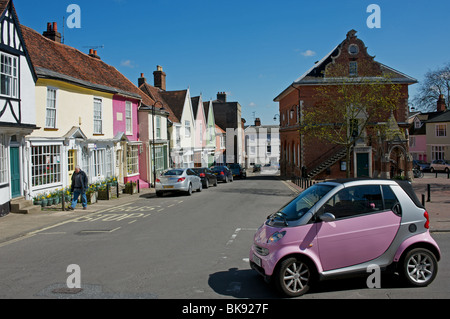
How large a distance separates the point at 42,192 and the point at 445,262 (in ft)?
50.0

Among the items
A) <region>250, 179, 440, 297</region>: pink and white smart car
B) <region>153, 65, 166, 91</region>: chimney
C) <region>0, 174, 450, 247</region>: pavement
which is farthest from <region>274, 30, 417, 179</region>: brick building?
<region>250, 179, 440, 297</region>: pink and white smart car

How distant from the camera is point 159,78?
43.5 meters

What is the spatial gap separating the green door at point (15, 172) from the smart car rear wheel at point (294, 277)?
41.8ft

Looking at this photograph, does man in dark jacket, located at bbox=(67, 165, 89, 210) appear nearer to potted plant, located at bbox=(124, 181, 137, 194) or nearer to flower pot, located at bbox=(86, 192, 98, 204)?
flower pot, located at bbox=(86, 192, 98, 204)

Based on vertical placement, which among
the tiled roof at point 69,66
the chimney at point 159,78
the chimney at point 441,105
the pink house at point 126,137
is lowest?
the pink house at point 126,137

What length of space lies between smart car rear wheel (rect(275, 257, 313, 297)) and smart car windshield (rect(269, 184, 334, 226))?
24.7 inches

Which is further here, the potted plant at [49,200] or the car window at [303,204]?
the potted plant at [49,200]

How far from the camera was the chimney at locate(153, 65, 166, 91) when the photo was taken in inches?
1710

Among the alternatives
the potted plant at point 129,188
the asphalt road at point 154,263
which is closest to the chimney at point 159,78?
the potted plant at point 129,188

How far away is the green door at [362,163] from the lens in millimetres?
35781

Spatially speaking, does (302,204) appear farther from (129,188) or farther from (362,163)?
(362,163)

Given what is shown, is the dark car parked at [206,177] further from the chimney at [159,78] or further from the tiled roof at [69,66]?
the chimney at [159,78]

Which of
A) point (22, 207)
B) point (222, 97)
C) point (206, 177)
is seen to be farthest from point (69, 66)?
point (222, 97)

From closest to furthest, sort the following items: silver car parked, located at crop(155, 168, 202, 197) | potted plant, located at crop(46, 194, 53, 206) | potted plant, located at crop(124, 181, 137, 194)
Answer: potted plant, located at crop(46, 194, 53, 206) → silver car parked, located at crop(155, 168, 202, 197) → potted plant, located at crop(124, 181, 137, 194)
